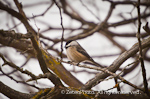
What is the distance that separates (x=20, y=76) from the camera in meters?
3.85

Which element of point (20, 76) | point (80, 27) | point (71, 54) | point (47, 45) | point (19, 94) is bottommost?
point (19, 94)

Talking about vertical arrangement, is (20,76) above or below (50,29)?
below

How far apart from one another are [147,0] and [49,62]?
3.15 m

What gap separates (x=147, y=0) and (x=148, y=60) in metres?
1.63

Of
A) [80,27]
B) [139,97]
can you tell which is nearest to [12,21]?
[80,27]

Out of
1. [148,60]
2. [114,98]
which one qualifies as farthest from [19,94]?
[148,60]

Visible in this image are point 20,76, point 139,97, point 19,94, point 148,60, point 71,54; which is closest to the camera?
point 19,94

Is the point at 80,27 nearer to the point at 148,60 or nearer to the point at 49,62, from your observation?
the point at 49,62

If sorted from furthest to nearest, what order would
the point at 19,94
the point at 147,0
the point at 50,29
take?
the point at 50,29 < the point at 147,0 < the point at 19,94

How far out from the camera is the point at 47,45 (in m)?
3.97

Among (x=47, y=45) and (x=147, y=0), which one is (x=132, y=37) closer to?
(x=147, y=0)

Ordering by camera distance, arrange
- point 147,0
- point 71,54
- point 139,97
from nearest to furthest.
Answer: point 139,97 → point 71,54 → point 147,0

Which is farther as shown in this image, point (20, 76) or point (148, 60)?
point (148, 60)

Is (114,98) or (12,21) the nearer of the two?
(114,98)
